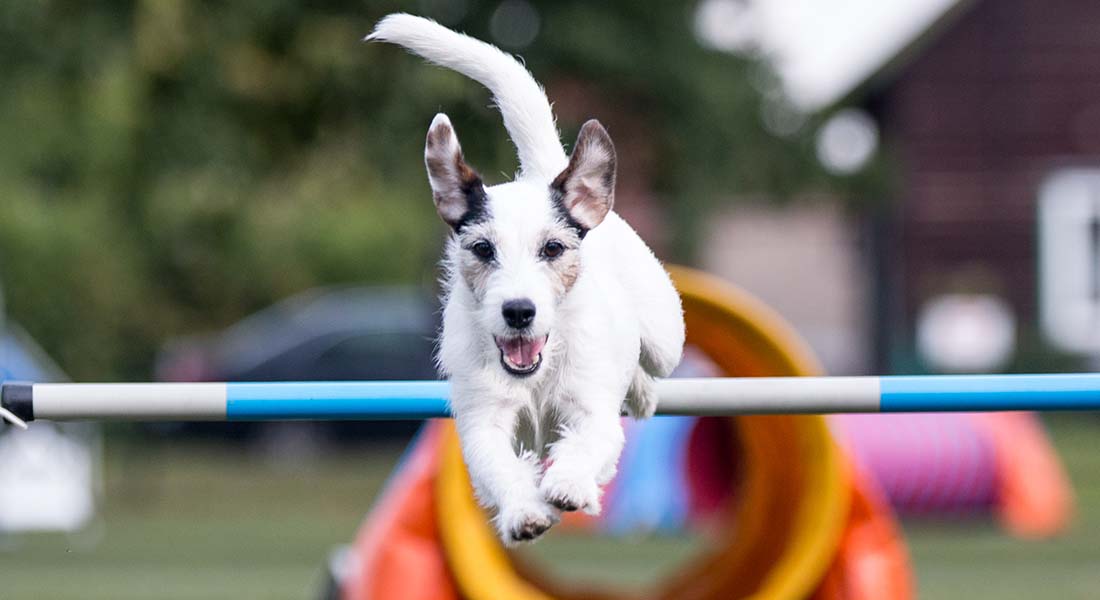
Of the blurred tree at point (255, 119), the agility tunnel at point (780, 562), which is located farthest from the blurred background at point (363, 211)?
the agility tunnel at point (780, 562)

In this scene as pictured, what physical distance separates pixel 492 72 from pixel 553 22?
11.1 metres

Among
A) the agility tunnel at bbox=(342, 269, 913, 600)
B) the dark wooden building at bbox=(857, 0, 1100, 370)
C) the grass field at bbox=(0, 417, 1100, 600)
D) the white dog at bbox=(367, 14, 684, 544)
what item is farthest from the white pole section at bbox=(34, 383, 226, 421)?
the dark wooden building at bbox=(857, 0, 1100, 370)

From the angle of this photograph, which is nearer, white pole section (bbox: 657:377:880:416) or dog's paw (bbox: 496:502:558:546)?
dog's paw (bbox: 496:502:558:546)

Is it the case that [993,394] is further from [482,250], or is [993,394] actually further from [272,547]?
[272,547]

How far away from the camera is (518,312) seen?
3162 millimetres

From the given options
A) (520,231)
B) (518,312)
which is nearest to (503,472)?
(518,312)

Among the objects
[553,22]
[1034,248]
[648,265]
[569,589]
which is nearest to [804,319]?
[1034,248]

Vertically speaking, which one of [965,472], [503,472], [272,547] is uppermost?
A: [965,472]

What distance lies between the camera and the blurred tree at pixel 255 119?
41.6ft

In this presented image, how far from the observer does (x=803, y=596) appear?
6297mm

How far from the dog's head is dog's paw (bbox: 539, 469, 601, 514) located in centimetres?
19

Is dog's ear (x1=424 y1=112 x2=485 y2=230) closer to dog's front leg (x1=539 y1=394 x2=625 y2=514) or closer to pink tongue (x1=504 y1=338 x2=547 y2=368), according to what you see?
pink tongue (x1=504 y1=338 x2=547 y2=368)

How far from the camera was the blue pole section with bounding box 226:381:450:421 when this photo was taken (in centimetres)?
410

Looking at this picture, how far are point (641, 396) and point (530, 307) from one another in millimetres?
583
